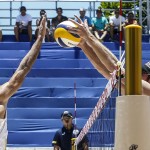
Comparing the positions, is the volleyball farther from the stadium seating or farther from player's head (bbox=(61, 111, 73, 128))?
the stadium seating

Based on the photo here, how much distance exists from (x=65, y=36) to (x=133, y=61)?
8.71 ft

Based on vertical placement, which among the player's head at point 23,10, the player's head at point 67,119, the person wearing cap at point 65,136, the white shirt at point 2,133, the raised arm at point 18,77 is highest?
the player's head at point 23,10

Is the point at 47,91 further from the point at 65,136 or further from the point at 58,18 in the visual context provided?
the point at 58,18

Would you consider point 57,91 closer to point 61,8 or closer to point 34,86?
point 34,86

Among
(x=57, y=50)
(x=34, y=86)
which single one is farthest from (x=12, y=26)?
(x=34, y=86)

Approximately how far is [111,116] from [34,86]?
10306mm

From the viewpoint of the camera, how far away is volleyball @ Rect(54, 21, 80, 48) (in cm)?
488

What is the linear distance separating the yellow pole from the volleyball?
217cm

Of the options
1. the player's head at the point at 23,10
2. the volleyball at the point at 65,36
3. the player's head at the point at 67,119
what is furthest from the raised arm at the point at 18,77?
the player's head at the point at 23,10

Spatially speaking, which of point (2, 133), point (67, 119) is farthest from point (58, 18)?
point (2, 133)

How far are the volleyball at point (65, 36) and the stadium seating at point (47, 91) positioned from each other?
7353mm

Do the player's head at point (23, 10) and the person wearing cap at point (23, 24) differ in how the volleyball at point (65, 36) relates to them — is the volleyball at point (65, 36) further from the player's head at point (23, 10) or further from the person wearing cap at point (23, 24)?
the player's head at point (23, 10)

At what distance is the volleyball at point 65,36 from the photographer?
4.88 m

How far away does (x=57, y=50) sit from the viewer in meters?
17.6
